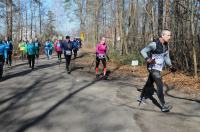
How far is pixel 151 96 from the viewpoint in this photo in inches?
511

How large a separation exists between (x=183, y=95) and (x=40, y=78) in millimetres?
6968

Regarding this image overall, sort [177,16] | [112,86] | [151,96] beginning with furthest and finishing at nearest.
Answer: [177,16] < [112,86] < [151,96]

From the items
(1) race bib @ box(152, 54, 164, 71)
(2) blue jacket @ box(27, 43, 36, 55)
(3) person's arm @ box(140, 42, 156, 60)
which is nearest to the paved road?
(1) race bib @ box(152, 54, 164, 71)

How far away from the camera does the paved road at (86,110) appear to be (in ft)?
28.8

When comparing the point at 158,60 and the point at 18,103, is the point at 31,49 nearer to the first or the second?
the point at 18,103

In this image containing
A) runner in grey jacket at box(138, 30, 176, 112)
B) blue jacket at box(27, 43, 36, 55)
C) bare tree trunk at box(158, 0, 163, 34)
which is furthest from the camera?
bare tree trunk at box(158, 0, 163, 34)

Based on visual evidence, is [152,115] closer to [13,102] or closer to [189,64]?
[13,102]

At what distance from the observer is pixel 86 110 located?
10578 mm

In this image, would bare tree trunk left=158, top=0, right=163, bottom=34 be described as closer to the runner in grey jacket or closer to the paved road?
the paved road

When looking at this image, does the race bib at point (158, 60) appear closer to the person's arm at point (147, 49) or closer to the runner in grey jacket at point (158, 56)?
the runner in grey jacket at point (158, 56)

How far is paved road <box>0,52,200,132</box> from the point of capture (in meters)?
8.77

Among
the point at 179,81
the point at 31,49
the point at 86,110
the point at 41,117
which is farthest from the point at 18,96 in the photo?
the point at 31,49

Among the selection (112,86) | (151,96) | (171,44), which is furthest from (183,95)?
(171,44)

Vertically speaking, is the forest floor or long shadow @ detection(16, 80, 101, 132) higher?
the forest floor
